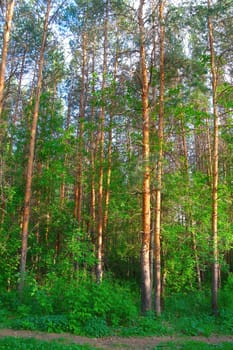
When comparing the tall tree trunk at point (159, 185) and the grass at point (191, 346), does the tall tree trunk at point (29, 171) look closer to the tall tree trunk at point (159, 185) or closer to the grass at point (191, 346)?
the tall tree trunk at point (159, 185)

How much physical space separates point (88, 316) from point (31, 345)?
2201mm

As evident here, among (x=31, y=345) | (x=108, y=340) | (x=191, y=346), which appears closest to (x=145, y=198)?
(x=108, y=340)

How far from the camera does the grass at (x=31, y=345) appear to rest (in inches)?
245

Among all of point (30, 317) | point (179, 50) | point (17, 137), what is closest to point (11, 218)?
point (17, 137)

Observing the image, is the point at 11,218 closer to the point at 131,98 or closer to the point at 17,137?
the point at 17,137

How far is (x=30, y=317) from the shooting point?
853 cm

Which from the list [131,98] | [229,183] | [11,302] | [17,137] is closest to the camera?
[11,302]

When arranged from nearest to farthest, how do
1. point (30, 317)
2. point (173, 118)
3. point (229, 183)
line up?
1. point (30, 317)
2. point (173, 118)
3. point (229, 183)

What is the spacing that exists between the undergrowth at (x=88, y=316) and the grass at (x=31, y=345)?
112cm

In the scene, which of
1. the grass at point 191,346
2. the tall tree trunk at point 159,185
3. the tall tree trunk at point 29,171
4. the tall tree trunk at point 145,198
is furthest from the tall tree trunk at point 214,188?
the tall tree trunk at point 29,171

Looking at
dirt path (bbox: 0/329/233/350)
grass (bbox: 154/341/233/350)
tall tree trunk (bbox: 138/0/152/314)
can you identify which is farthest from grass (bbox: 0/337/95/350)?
tall tree trunk (bbox: 138/0/152/314)

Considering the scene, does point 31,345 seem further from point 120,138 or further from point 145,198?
point 120,138

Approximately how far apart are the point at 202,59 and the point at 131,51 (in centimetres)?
281

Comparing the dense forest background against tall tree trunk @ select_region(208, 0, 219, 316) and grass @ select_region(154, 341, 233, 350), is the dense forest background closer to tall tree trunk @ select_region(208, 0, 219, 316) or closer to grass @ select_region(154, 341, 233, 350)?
tall tree trunk @ select_region(208, 0, 219, 316)
